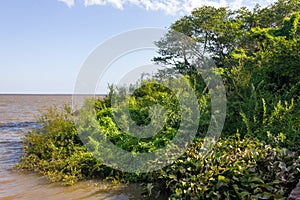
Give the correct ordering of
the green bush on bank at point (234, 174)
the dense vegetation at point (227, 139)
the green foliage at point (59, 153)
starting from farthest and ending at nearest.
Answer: the green foliage at point (59, 153)
the dense vegetation at point (227, 139)
the green bush on bank at point (234, 174)

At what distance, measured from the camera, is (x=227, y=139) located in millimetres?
4930

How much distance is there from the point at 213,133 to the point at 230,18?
34.8 feet

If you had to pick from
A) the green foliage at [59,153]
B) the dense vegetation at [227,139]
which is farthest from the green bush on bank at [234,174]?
the green foliage at [59,153]

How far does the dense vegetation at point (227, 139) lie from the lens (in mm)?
3723

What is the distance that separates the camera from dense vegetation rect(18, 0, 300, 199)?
372cm

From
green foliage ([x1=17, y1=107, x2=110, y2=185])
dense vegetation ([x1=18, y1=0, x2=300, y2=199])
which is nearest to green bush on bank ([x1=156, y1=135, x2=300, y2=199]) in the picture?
dense vegetation ([x1=18, y1=0, x2=300, y2=199])

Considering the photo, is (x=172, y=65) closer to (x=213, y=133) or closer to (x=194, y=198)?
(x=213, y=133)

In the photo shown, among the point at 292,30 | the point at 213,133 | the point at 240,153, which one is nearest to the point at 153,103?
the point at 213,133

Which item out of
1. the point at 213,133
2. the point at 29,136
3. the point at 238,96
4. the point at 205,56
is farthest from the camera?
the point at 205,56

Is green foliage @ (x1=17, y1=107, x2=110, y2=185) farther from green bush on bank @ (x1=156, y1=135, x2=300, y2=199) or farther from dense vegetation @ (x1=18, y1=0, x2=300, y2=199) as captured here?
green bush on bank @ (x1=156, y1=135, x2=300, y2=199)

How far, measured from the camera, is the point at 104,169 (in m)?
5.79

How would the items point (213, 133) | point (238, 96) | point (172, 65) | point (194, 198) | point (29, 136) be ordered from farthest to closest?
1. point (172, 65)
2. point (29, 136)
3. point (238, 96)
4. point (213, 133)
5. point (194, 198)

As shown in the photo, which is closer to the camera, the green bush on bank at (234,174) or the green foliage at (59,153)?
the green bush on bank at (234,174)

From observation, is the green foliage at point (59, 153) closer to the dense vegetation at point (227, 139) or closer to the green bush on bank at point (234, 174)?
the dense vegetation at point (227, 139)
